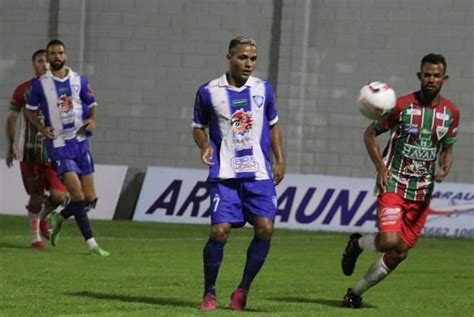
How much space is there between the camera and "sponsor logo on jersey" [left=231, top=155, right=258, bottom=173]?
1077 centimetres

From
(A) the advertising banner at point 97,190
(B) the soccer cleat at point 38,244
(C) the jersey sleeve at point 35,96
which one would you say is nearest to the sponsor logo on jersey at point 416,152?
(C) the jersey sleeve at point 35,96

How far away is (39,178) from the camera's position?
17.2 meters

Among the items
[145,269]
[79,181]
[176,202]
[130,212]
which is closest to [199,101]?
[145,269]

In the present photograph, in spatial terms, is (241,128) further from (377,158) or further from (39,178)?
(39,178)

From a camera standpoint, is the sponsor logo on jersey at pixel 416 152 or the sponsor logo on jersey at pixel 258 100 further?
the sponsor logo on jersey at pixel 416 152

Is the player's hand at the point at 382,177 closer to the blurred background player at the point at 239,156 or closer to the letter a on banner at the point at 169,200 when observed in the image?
the blurred background player at the point at 239,156

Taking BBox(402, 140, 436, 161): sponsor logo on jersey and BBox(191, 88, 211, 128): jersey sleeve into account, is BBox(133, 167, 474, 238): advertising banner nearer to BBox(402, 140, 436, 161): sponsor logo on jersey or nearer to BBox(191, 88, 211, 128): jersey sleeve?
BBox(402, 140, 436, 161): sponsor logo on jersey

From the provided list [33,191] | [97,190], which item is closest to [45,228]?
[33,191]

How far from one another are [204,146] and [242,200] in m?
0.53

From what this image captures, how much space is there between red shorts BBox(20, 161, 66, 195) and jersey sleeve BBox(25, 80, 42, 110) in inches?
36.1

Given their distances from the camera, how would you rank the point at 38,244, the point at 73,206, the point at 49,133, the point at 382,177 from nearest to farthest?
the point at 382,177 → the point at 73,206 → the point at 49,133 → the point at 38,244

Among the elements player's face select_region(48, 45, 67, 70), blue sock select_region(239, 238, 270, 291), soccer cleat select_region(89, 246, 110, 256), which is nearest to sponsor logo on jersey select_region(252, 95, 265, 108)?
blue sock select_region(239, 238, 270, 291)

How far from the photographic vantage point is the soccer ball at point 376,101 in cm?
1107

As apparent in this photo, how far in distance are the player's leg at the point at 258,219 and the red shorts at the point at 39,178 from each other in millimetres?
6450
